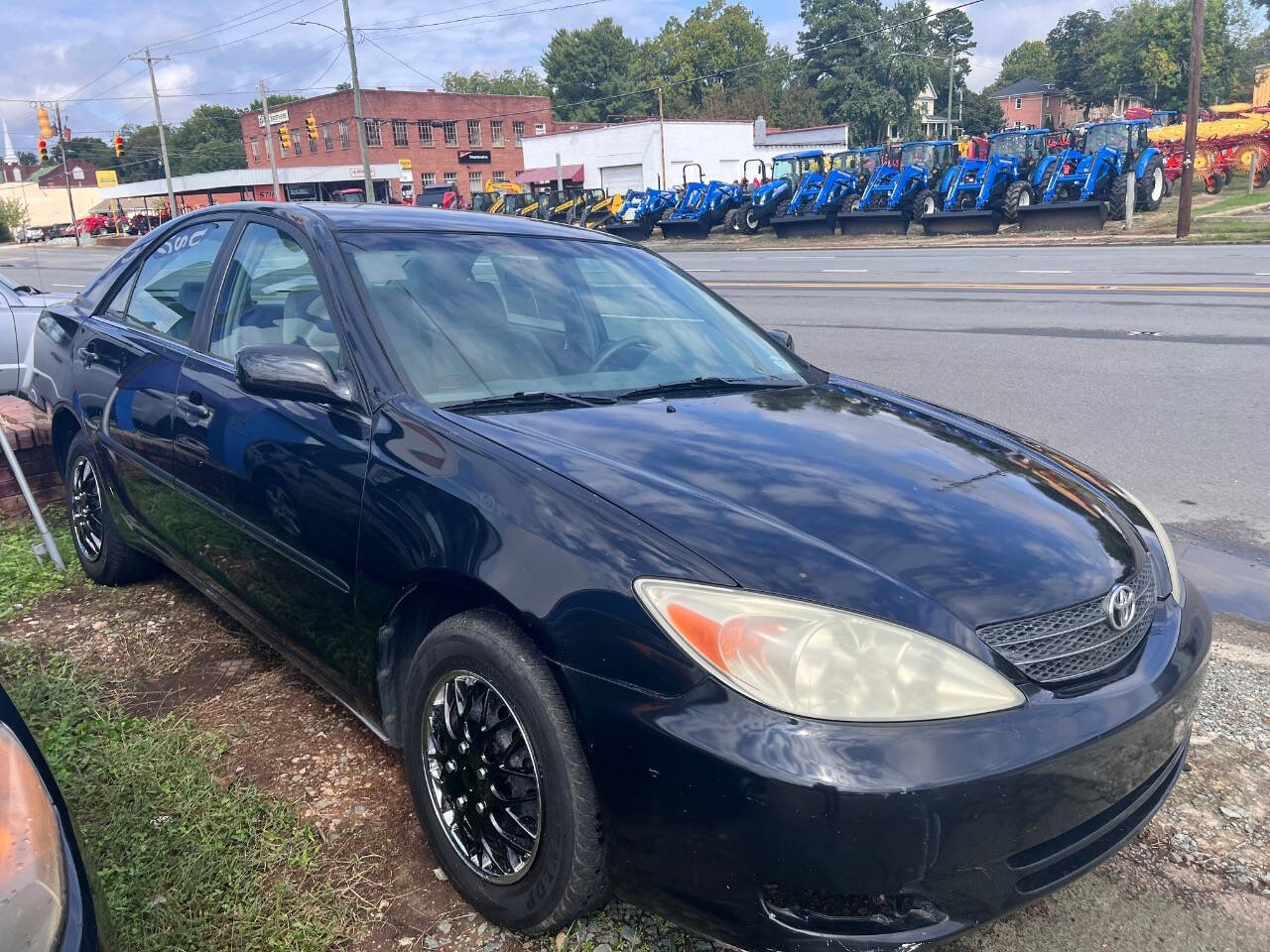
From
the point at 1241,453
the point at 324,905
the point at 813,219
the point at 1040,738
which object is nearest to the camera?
the point at 1040,738

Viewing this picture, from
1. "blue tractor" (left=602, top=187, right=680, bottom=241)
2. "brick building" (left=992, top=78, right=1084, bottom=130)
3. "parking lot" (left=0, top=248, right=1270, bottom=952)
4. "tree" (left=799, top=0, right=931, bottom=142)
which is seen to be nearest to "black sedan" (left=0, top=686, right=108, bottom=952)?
"parking lot" (left=0, top=248, right=1270, bottom=952)

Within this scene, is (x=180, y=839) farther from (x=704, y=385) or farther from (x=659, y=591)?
(x=704, y=385)

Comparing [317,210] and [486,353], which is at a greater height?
[317,210]

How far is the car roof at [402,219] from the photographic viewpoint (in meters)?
3.18

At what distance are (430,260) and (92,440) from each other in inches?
74.3

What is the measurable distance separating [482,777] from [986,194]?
2682cm

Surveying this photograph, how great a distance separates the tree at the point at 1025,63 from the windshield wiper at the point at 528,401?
134 metres

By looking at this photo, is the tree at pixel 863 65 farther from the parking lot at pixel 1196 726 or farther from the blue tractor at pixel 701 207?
the parking lot at pixel 1196 726

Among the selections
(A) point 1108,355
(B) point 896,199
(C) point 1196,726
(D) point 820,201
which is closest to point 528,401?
(C) point 1196,726

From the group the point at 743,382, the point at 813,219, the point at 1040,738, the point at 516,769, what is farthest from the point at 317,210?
the point at 813,219

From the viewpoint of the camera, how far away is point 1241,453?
596 cm

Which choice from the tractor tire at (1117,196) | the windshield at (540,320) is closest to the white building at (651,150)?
the tractor tire at (1117,196)

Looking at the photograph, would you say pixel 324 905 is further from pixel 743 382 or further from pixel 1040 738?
pixel 743 382

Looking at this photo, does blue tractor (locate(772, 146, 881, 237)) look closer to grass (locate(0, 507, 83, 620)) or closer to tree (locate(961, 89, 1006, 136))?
grass (locate(0, 507, 83, 620))
